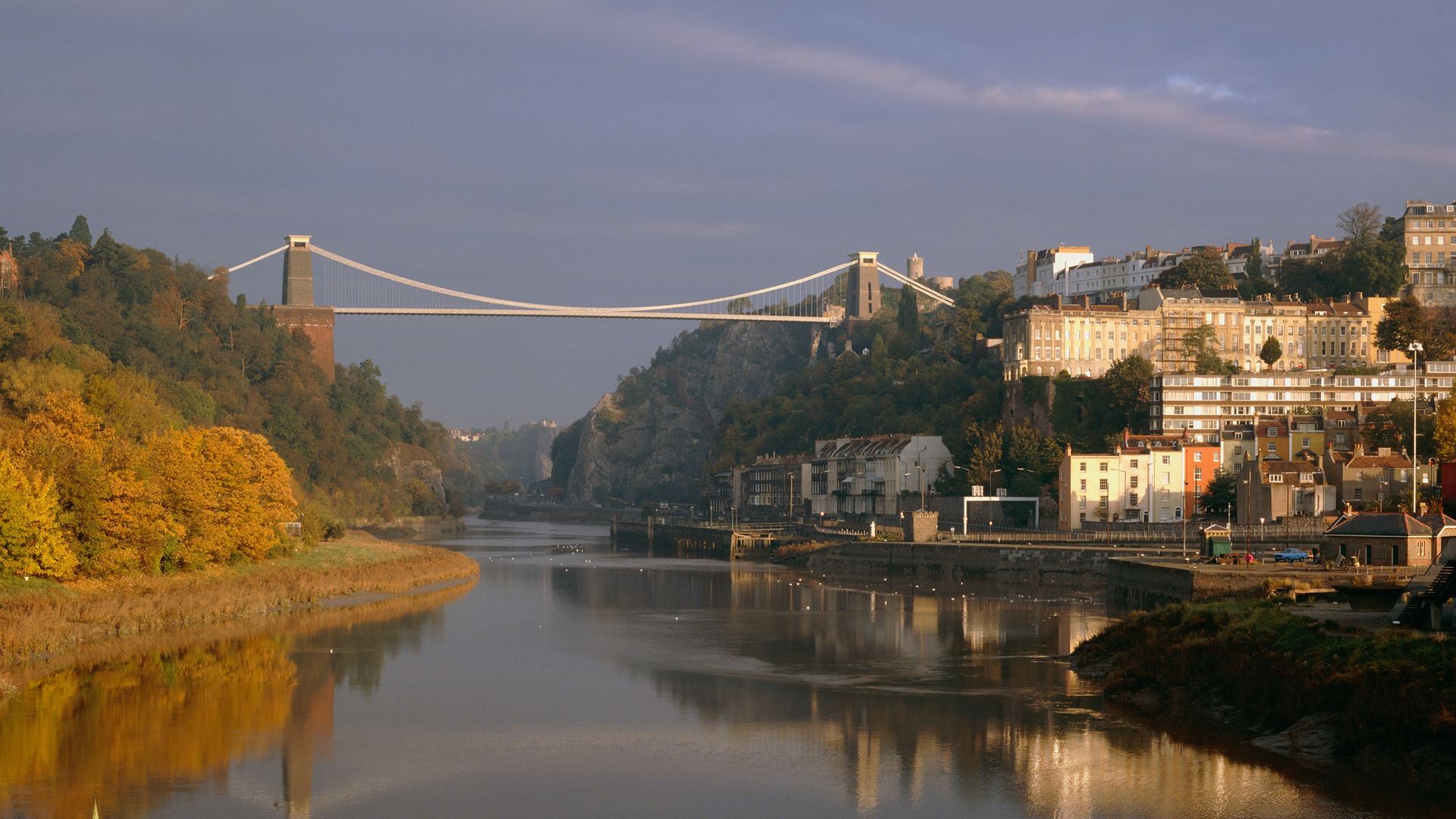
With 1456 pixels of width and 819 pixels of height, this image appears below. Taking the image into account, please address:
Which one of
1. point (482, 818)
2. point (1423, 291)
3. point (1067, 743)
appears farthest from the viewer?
point (1423, 291)

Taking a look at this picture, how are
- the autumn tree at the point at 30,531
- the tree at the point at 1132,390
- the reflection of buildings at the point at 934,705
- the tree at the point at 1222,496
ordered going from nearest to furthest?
the reflection of buildings at the point at 934,705, the autumn tree at the point at 30,531, the tree at the point at 1222,496, the tree at the point at 1132,390

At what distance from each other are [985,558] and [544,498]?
10221 cm

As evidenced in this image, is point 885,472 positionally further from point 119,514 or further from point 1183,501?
point 119,514

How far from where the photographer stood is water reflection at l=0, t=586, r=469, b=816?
18250 millimetres

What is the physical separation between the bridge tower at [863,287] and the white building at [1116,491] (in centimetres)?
5715

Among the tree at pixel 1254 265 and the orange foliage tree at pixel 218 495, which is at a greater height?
the tree at pixel 1254 265

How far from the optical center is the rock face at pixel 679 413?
408 feet

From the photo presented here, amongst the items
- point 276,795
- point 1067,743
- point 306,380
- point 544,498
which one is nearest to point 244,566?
point 276,795

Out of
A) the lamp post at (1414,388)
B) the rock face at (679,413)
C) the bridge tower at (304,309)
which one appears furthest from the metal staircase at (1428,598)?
the rock face at (679,413)

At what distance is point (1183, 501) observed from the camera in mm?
57469

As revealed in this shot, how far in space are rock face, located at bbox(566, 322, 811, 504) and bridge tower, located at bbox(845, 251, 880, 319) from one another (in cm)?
823

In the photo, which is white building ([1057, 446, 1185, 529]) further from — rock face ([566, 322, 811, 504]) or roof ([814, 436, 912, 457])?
rock face ([566, 322, 811, 504])

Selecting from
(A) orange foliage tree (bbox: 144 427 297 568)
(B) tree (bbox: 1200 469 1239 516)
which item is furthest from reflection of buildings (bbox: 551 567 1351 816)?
(B) tree (bbox: 1200 469 1239 516)

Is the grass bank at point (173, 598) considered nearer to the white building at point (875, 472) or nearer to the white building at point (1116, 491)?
the white building at point (1116, 491)
